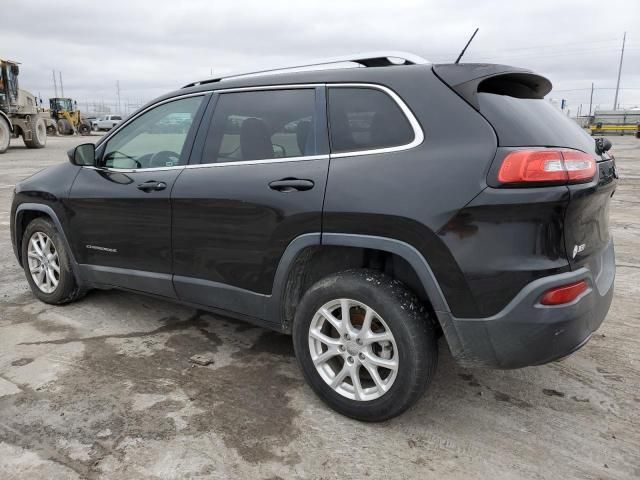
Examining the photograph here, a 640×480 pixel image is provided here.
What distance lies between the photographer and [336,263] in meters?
2.76

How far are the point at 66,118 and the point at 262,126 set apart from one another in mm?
40415

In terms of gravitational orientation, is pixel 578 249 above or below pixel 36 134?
below

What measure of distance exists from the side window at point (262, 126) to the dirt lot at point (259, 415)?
4.26ft

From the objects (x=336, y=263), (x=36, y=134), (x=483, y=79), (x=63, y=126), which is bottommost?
(x=336, y=263)

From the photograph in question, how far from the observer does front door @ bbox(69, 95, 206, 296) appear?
10.8ft

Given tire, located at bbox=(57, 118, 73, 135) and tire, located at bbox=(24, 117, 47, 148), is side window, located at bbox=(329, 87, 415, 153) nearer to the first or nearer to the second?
tire, located at bbox=(24, 117, 47, 148)

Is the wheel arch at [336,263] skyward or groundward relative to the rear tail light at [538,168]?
groundward

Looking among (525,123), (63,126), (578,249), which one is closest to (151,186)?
(525,123)

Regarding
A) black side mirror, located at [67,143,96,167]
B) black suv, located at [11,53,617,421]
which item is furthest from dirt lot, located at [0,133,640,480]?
black side mirror, located at [67,143,96,167]

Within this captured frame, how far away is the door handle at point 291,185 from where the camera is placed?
103 inches

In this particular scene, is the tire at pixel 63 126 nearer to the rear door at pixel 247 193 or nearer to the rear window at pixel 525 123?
the rear door at pixel 247 193

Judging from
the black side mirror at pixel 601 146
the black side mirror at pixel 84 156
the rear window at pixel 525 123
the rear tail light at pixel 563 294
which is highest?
the rear window at pixel 525 123

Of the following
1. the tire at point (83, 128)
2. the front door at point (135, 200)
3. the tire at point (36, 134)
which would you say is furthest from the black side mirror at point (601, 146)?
the tire at point (83, 128)

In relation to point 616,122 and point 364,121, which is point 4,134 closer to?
point 364,121
